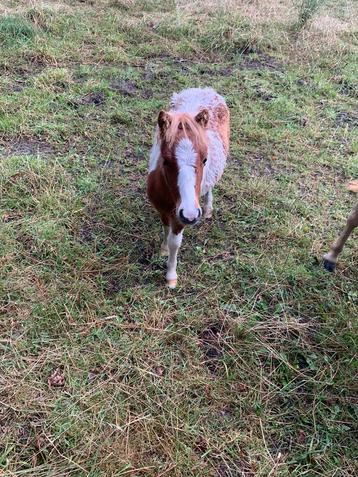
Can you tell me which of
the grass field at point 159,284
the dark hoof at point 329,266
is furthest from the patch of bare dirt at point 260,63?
the dark hoof at point 329,266

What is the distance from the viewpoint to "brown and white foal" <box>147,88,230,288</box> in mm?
2395

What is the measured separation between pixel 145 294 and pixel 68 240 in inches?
30.9

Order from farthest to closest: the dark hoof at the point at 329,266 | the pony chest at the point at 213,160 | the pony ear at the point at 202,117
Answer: the dark hoof at the point at 329,266 → the pony chest at the point at 213,160 → the pony ear at the point at 202,117

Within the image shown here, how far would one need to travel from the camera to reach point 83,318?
2.83 metres

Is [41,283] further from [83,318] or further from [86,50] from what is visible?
[86,50]

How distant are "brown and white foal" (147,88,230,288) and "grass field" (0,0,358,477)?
52cm

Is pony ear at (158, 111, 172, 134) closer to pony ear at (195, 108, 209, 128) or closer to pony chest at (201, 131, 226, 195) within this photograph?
pony ear at (195, 108, 209, 128)

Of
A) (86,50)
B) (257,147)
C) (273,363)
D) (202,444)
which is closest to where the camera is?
(202,444)

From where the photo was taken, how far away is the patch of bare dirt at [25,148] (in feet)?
13.5

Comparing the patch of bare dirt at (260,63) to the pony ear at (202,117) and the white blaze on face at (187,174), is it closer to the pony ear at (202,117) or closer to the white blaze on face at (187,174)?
the pony ear at (202,117)

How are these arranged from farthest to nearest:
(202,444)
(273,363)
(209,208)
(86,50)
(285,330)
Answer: (86,50), (209,208), (285,330), (273,363), (202,444)

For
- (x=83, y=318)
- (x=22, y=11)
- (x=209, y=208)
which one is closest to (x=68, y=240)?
(x=83, y=318)

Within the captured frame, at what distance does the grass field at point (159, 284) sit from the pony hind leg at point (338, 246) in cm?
10

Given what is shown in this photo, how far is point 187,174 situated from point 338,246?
5.42ft
